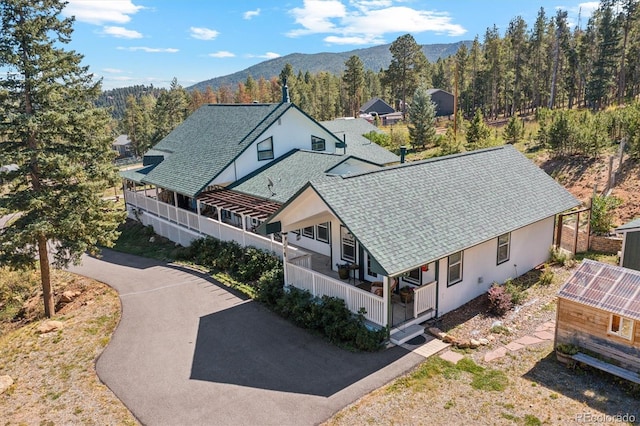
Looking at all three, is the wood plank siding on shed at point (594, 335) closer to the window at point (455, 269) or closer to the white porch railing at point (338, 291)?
the window at point (455, 269)

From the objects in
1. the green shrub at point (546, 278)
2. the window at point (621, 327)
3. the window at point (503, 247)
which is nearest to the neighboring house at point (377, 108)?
the green shrub at point (546, 278)

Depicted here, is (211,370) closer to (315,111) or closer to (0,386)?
(0,386)

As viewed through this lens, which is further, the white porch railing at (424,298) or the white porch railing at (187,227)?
the white porch railing at (187,227)

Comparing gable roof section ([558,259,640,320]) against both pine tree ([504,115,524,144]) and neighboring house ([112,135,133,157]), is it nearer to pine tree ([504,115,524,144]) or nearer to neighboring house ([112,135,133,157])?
pine tree ([504,115,524,144])

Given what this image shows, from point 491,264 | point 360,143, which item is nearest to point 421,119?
point 360,143

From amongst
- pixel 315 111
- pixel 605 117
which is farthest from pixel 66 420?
pixel 315 111

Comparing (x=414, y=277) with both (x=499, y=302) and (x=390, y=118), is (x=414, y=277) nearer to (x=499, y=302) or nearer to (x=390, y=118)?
(x=499, y=302)

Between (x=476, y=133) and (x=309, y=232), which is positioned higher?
(x=476, y=133)
